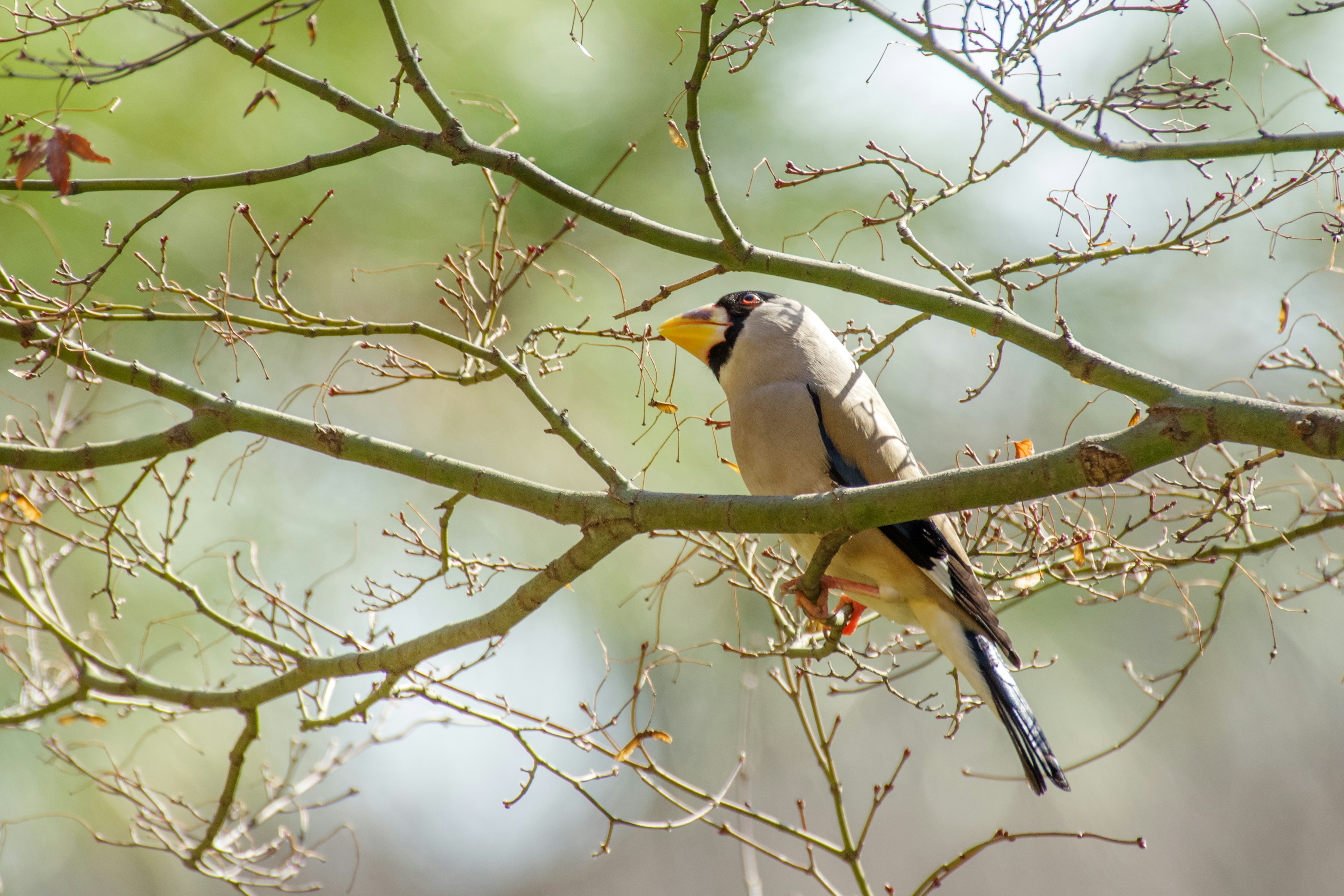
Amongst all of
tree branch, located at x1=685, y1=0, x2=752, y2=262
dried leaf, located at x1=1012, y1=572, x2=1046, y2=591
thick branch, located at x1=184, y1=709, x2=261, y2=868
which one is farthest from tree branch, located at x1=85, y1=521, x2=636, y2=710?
dried leaf, located at x1=1012, y1=572, x2=1046, y2=591

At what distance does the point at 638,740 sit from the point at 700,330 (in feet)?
4.51

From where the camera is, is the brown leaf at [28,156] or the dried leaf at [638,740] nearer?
the brown leaf at [28,156]

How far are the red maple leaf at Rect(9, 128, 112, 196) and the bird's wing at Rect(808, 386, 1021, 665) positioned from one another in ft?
5.38

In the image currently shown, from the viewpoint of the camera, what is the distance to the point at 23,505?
7.32 ft

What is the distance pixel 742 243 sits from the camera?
170 cm

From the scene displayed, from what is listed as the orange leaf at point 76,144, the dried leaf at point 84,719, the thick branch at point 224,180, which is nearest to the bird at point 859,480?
the thick branch at point 224,180

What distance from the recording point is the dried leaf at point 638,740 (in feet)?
6.40

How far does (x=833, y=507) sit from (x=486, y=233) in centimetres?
384

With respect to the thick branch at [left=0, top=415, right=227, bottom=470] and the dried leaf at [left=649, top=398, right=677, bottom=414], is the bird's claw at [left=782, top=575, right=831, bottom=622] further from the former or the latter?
the thick branch at [left=0, top=415, right=227, bottom=470]

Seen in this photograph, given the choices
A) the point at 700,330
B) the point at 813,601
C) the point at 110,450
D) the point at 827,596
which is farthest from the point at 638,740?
the point at 700,330

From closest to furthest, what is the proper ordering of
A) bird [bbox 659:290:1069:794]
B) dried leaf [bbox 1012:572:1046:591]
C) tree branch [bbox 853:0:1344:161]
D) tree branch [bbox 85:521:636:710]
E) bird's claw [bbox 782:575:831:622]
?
tree branch [bbox 853:0:1344:161] < tree branch [bbox 85:521:636:710] < bird's claw [bbox 782:575:831:622] < dried leaf [bbox 1012:572:1046:591] < bird [bbox 659:290:1069:794]

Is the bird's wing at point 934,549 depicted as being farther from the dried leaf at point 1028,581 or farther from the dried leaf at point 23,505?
the dried leaf at point 23,505

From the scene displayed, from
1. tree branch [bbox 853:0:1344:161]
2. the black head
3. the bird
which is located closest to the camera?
tree branch [bbox 853:0:1344:161]

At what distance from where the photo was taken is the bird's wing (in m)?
2.35
